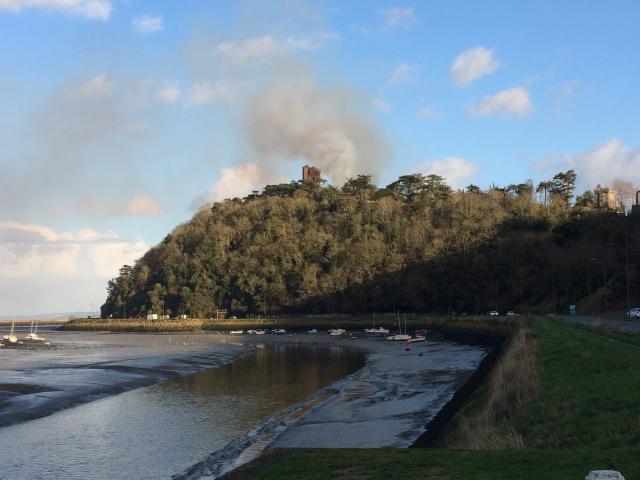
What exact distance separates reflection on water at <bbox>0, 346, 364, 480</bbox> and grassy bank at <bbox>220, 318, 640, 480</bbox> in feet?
30.4

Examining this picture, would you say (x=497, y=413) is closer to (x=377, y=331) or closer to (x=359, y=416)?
(x=359, y=416)

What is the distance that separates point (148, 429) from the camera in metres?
25.4

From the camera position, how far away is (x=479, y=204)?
6220 inches

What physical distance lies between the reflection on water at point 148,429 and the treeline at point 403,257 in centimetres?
7242

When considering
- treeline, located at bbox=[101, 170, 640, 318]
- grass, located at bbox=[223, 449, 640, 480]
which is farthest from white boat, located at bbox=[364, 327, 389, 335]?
grass, located at bbox=[223, 449, 640, 480]

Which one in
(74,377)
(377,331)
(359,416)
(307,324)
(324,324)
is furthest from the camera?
(307,324)

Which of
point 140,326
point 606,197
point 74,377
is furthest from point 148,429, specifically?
point 606,197

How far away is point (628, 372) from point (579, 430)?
226 inches

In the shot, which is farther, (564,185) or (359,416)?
(564,185)

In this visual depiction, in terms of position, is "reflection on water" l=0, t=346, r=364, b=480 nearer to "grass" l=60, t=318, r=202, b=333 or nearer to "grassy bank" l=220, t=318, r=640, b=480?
"grassy bank" l=220, t=318, r=640, b=480

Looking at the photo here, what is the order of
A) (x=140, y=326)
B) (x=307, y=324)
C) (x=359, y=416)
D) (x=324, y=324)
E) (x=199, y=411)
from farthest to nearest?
(x=140, y=326) < (x=307, y=324) < (x=324, y=324) < (x=199, y=411) < (x=359, y=416)

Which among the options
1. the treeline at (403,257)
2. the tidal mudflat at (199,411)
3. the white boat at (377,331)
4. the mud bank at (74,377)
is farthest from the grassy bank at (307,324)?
the mud bank at (74,377)

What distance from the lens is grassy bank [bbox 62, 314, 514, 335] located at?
85.5 metres

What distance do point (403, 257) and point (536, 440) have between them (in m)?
138
